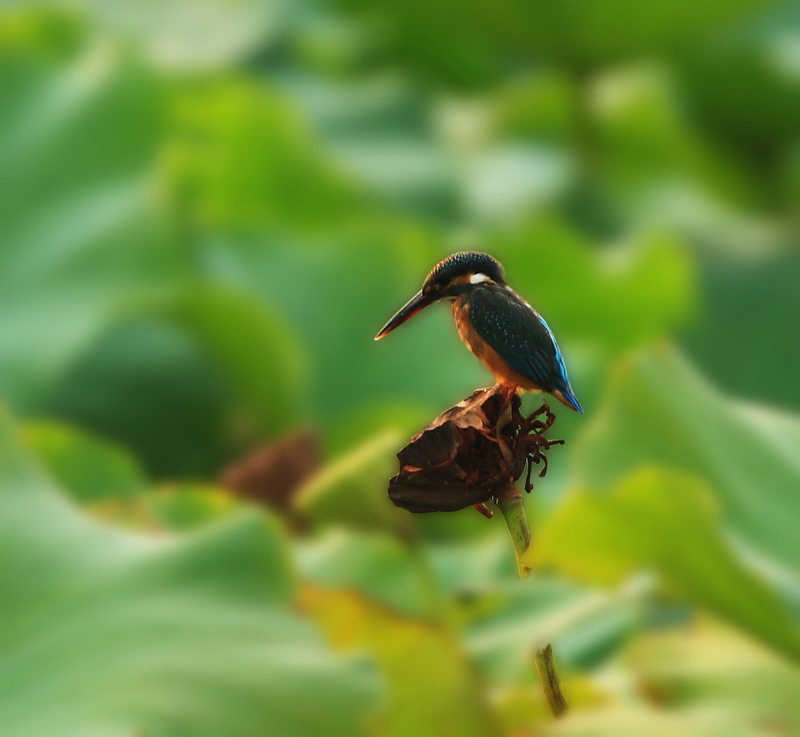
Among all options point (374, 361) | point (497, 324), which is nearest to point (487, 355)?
point (497, 324)

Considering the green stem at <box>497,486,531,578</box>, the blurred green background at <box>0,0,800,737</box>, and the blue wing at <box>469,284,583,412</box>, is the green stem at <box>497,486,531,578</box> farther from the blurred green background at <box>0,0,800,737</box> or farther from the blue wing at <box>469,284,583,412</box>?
the blurred green background at <box>0,0,800,737</box>

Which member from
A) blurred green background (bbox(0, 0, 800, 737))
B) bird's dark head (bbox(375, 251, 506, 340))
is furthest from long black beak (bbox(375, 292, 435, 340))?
blurred green background (bbox(0, 0, 800, 737))

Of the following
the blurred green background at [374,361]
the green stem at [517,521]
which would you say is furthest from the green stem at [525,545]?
the blurred green background at [374,361]

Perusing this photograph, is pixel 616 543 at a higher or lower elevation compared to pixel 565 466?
lower

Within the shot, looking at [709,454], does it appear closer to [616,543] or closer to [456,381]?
[616,543]

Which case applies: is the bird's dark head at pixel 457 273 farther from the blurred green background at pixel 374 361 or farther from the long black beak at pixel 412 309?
the blurred green background at pixel 374 361

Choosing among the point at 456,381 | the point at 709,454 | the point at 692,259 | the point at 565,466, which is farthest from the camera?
the point at 692,259

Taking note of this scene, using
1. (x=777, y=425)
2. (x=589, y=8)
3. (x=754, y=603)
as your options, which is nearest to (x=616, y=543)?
(x=754, y=603)

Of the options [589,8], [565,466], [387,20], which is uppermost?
[387,20]
